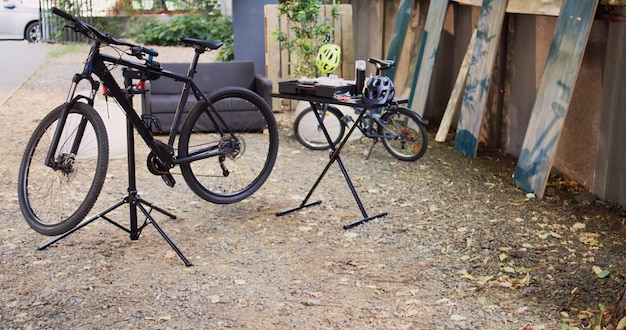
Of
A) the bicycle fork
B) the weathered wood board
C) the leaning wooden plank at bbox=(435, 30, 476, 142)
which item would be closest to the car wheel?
the weathered wood board

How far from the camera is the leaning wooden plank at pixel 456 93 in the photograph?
7.78 meters

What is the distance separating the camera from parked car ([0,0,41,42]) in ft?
63.9

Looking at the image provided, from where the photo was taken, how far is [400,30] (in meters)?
9.46

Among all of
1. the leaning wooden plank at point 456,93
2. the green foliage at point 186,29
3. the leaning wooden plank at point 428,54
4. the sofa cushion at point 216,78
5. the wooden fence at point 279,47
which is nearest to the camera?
the leaning wooden plank at point 456,93

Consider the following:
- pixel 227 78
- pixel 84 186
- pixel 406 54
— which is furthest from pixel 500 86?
pixel 84 186

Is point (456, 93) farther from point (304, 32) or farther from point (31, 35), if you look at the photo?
point (31, 35)

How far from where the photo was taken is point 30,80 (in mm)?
12773

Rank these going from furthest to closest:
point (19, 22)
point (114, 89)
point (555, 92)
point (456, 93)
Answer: point (19, 22), point (456, 93), point (555, 92), point (114, 89)

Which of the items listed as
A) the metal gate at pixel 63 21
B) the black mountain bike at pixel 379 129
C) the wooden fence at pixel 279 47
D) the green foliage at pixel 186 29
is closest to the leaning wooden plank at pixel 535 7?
the black mountain bike at pixel 379 129

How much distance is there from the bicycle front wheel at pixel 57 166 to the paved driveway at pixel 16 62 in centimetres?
587

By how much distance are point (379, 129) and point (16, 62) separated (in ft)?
34.3

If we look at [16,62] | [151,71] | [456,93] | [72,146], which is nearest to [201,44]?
[151,71]

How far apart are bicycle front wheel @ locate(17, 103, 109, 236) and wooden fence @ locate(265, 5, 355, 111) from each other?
4509mm

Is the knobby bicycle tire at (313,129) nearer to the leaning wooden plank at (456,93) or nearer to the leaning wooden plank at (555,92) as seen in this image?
the leaning wooden plank at (456,93)
